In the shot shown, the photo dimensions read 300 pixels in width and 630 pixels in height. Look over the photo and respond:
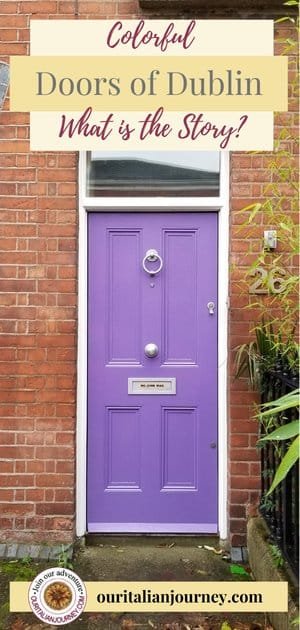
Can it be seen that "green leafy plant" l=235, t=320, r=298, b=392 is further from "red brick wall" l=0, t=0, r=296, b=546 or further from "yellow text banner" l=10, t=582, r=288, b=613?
"yellow text banner" l=10, t=582, r=288, b=613

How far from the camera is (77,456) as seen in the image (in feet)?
11.8

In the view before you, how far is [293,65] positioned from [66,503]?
10.7 feet

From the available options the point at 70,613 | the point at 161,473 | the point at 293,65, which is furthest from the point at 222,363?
the point at 293,65

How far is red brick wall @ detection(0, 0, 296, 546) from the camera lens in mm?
3486

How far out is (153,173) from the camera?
367cm

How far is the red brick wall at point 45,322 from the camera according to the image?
11.4 feet

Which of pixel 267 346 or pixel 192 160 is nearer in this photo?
pixel 267 346

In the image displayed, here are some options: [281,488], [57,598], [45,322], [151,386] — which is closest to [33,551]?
[57,598]

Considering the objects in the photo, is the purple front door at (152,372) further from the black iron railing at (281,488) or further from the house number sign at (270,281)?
the black iron railing at (281,488)

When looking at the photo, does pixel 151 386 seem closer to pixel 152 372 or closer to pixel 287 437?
pixel 152 372

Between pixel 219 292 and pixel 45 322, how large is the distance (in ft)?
3.95

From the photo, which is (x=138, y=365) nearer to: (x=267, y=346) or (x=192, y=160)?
(x=267, y=346)

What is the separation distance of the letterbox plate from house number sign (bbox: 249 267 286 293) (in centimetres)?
Result: 85

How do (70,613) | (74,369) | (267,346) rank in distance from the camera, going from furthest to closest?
1. (74,369)
2. (267,346)
3. (70,613)
